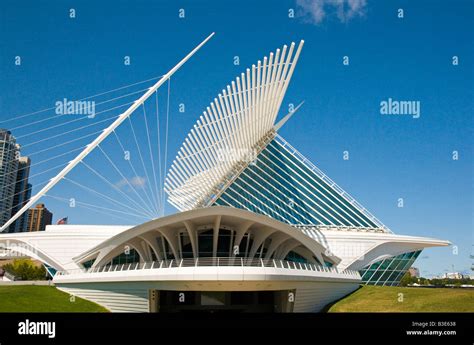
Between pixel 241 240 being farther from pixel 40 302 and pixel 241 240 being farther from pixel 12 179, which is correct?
pixel 12 179

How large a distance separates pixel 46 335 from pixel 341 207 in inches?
1405

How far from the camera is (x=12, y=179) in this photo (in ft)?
192


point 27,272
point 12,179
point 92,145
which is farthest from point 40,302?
point 12,179

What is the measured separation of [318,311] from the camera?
2820 cm

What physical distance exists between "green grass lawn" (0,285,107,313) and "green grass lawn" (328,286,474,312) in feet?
53.1

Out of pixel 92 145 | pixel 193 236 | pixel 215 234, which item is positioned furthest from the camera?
pixel 193 236

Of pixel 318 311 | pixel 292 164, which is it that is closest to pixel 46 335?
pixel 318 311

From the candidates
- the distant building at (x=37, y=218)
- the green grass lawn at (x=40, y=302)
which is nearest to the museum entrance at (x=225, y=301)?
the green grass lawn at (x=40, y=302)

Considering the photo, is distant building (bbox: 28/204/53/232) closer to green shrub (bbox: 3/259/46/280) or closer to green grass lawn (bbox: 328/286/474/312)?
green shrub (bbox: 3/259/46/280)

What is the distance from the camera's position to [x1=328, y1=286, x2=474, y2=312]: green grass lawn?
67.0ft

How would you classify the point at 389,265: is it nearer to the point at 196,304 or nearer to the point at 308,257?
the point at 308,257

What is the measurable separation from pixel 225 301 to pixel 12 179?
45407 mm

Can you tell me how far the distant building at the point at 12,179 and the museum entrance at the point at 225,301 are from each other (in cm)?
1175

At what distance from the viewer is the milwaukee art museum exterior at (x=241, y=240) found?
23500mm
